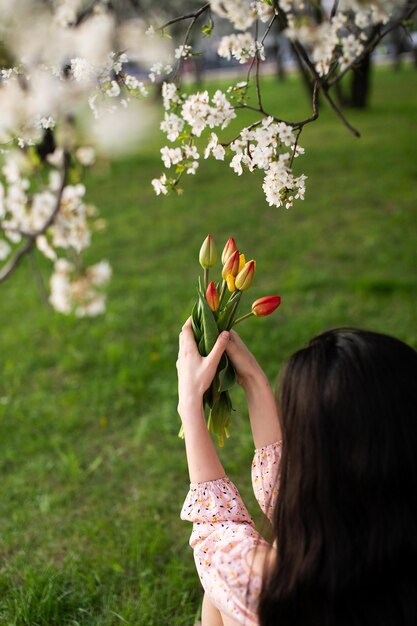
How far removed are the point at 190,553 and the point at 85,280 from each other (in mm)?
1728

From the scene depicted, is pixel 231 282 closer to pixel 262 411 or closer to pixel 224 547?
pixel 262 411

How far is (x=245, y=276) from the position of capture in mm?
1599

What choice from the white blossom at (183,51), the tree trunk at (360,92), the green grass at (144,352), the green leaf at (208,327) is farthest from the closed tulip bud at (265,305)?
the tree trunk at (360,92)

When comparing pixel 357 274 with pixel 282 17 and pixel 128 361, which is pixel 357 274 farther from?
pixel 282 17

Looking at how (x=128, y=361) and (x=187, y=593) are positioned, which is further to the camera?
(x=128, y=361)

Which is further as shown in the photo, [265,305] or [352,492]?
[265,305]

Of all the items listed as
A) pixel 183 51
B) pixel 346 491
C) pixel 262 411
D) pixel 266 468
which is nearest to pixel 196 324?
pixel 262 411

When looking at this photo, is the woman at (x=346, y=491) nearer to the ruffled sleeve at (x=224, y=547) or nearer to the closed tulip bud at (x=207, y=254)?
the ruffled sleeve at (x=224, y=547)

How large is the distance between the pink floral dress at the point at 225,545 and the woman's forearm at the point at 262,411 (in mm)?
147

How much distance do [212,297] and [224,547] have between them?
54 cm

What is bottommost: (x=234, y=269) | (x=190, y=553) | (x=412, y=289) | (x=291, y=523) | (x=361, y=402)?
(x=190, y=553)

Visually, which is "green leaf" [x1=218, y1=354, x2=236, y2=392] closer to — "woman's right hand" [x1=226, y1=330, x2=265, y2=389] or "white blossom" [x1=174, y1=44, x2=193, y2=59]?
"woman's right hand" [x1=226, y1=330, x2=265, y2=389]

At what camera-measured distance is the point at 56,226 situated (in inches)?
134

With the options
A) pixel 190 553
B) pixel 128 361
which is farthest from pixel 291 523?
pixel 128 361
